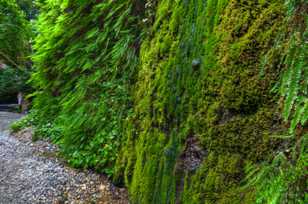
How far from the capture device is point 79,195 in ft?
12.3

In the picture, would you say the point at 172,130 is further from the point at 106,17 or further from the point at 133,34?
the point at 106,17

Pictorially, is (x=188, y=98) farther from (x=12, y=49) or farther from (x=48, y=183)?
(x=12, y=49)

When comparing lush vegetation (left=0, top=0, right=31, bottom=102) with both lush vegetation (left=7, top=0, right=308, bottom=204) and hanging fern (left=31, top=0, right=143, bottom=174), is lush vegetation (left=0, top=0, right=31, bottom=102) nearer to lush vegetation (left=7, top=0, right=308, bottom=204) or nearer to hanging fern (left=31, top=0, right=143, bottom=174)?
hanging fern (left=31, top=0, right=143, bottom=174)

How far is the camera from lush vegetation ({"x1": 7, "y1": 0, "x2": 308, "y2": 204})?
1.50m

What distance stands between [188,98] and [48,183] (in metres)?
2.11

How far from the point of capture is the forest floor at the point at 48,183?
3711 millimetres

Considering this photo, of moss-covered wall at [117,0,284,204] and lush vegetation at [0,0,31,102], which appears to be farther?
lush vegetation at [0,0,31,102]

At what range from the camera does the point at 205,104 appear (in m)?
2.58

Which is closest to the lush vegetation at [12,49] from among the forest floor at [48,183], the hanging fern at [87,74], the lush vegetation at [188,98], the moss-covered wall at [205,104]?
the hanging fern at [87,74]

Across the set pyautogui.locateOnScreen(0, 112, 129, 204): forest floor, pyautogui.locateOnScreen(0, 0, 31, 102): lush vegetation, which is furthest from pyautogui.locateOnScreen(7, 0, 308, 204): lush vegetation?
pyautogui.locateOnScreen(0, 0, 31, 102): lush vegetation

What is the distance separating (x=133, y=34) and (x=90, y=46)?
2.61 ft

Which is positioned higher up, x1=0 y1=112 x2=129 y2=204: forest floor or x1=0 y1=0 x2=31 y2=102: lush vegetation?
x1=0 y1=0 x2=31 y2=102: lush vegetation

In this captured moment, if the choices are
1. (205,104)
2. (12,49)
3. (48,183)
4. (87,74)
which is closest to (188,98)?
(205,104)

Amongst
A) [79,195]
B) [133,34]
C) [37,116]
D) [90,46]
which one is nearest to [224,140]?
[79,195]
